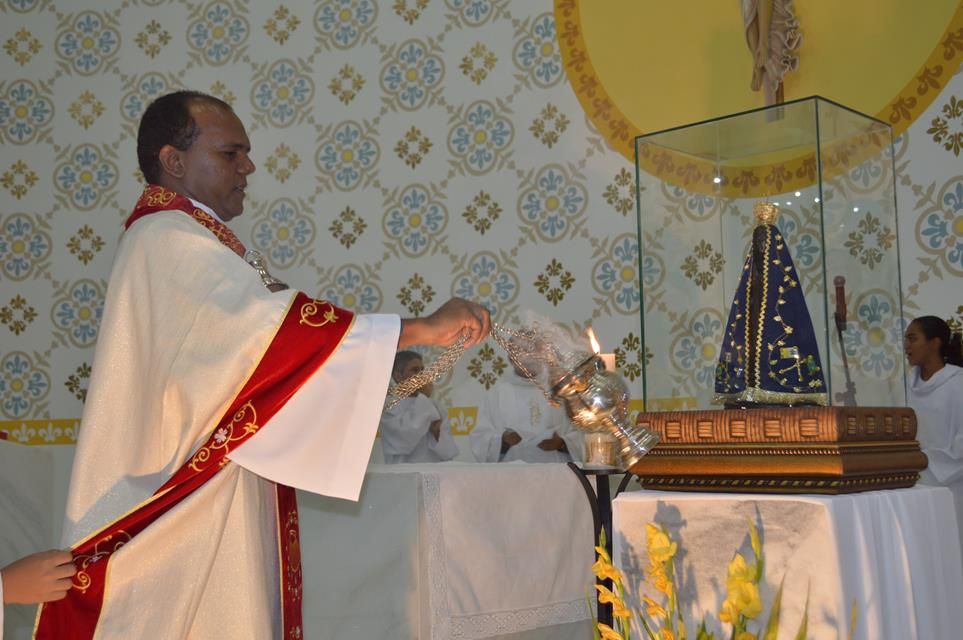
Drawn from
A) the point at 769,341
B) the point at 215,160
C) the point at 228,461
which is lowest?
the point at 228,461

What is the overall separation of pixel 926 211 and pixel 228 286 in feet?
13.1

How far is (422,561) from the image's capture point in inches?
127

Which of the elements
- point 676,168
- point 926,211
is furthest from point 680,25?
point 676,168

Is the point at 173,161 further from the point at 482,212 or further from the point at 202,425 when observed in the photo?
the point at 482,212

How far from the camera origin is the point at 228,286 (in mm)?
2445

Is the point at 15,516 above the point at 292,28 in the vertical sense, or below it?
below

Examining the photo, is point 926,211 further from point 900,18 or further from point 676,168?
point 676,168

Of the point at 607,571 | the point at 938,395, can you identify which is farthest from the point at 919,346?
the point at 607,571

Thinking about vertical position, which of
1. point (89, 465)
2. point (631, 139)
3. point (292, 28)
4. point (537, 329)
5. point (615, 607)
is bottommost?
point (615, 607)

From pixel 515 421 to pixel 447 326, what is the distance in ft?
12.3

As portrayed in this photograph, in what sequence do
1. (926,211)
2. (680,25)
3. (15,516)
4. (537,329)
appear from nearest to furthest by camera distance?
(537,329), (15,516), (926,211), (680,25)

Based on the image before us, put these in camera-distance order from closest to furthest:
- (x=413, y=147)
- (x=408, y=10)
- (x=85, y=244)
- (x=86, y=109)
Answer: (x=413, y=147), (x=408, y=10), (x=85, y=244), (x=86, y=109)

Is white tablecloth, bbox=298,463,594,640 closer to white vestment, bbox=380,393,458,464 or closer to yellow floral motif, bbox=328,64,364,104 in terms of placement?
white vestment, bbox=380,393,458,464

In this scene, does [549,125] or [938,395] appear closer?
[938,395]
